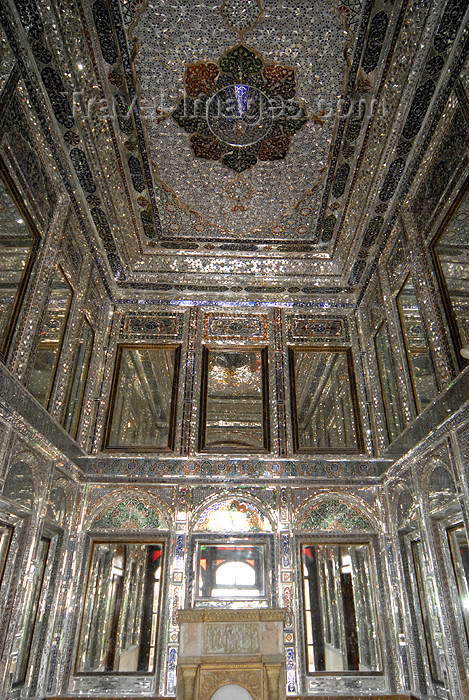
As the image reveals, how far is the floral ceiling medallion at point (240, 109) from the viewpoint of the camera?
5141mm

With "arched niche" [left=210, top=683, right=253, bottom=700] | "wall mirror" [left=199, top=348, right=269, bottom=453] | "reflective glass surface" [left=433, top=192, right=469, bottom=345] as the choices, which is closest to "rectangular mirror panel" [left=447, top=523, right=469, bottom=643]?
"reflective glass surface" [left=433, top=192, right=469, bottom=345]

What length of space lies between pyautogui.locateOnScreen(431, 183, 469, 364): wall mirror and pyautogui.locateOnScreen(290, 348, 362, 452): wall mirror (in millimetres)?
2556

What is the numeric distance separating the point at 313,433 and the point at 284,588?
192cm

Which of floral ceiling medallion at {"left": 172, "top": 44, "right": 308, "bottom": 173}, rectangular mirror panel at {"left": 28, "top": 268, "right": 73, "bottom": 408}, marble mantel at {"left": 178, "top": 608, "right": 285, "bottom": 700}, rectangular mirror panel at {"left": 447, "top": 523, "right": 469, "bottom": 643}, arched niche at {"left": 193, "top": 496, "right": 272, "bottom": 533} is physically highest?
floral ceiling medallion at {"left": 172, "top": 44, "right": 308, "bottom": 173}

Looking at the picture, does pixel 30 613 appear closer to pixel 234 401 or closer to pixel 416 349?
pixel 234 401

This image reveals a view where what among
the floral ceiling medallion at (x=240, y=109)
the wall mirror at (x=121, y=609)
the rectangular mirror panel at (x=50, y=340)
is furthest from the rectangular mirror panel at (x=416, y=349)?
the rectangular mirror panel at (x=50, y=340)

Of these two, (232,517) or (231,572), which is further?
(232,517)

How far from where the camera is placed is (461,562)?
4344mm

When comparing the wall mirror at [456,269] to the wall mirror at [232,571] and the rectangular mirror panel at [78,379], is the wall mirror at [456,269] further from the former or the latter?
the rectangular mirror panel at [78,379]

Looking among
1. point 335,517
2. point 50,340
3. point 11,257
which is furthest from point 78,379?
point 335,517

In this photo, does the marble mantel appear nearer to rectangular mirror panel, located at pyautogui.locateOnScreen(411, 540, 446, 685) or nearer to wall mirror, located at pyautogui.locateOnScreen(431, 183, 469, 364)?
rectangular mirror panel, located at pyautogui.locateOnScreen(411, 540, 446, 685)

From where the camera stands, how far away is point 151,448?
6.41 metres

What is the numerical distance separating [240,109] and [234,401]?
3.63m

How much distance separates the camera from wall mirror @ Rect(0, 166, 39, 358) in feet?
13.6
